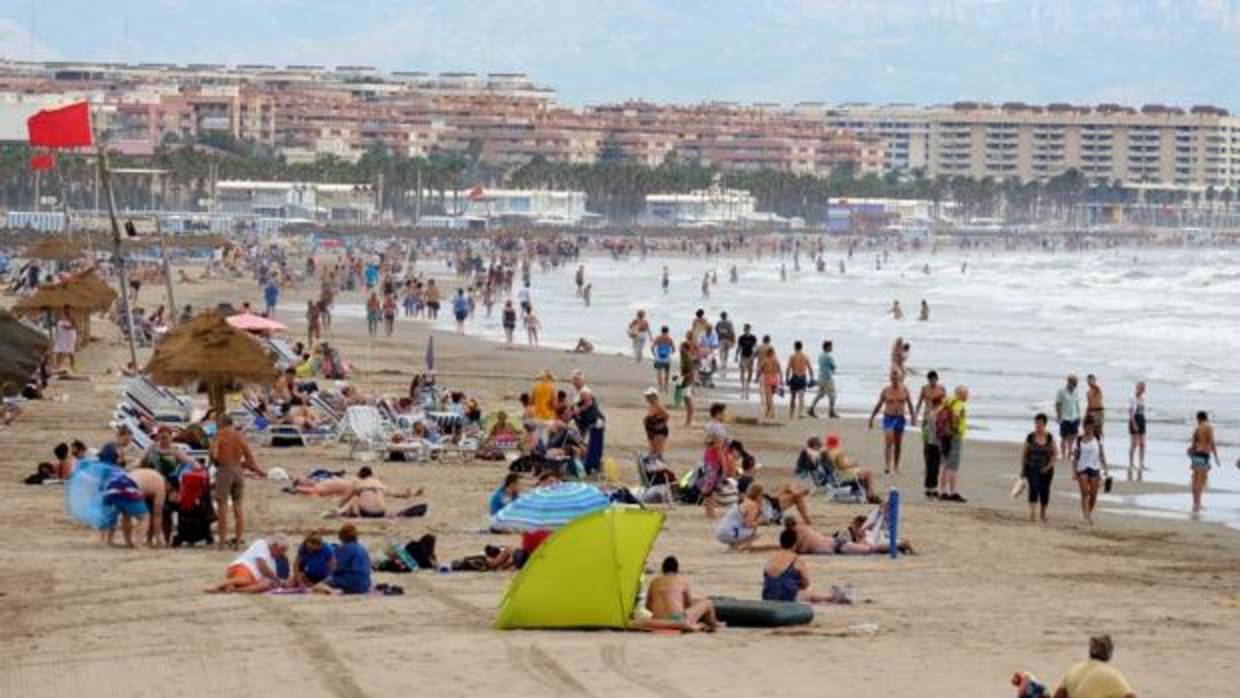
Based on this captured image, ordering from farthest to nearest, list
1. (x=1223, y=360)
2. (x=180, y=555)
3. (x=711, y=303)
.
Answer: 1. (x=711, y=303)
2. (x=1223, y=360)
3. (x=180, y=555)

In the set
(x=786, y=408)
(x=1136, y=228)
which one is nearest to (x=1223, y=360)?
(x=786, y=408)

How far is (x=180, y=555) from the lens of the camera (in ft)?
51.4

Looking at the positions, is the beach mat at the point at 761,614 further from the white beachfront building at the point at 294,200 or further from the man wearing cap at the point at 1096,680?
the white beachfront building at the point at 294,200

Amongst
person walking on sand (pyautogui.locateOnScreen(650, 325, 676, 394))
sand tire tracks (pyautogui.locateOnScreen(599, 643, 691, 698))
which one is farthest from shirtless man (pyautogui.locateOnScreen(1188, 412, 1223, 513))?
person walking on sand (pyautogui.locateOnScreen(650, 325, 676, 394))

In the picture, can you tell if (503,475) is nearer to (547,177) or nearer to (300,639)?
(300,639)

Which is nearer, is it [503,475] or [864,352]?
[503,475]

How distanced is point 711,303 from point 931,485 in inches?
1731

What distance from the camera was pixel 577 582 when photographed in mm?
13102

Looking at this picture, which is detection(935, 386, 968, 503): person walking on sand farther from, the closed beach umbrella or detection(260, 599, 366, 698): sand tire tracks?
the closed beach umbrella

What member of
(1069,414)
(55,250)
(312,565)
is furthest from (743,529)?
(55,250)

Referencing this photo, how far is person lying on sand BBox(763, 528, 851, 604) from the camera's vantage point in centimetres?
1412

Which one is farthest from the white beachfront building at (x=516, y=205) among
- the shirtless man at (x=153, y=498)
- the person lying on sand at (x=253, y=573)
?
the person lying on sand at (x=253, y=573)

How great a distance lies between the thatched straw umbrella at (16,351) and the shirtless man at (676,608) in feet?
36.8

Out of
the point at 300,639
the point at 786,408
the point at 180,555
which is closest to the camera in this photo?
the point at 300,639
